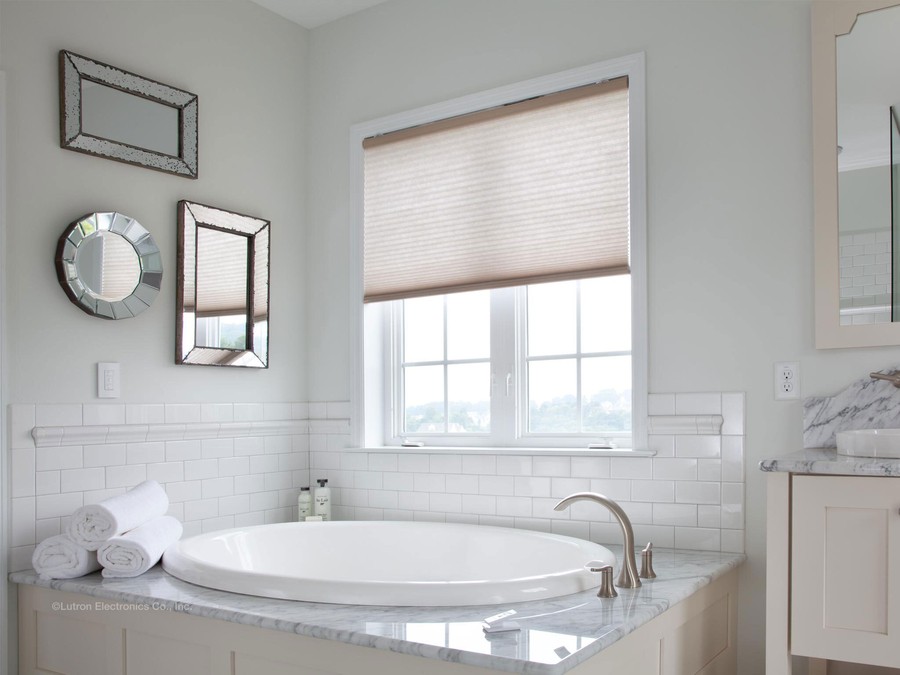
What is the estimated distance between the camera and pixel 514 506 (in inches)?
126

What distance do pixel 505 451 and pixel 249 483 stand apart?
1091mm

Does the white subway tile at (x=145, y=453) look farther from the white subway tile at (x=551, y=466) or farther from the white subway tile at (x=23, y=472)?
the white subway tile at (x=551, y=466)

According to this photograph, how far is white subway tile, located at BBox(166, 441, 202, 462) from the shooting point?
→ 10.3 ft

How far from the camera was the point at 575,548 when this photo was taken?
2688mm

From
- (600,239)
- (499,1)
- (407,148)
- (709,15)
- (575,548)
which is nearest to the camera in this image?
(575,548)

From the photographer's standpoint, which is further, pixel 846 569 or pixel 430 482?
pixel 430 482

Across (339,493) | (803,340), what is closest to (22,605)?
(339,493)

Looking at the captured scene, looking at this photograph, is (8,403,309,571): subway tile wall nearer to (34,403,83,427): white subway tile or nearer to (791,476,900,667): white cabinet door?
(34,403,83,427): white subway tile

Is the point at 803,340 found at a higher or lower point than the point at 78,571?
higher

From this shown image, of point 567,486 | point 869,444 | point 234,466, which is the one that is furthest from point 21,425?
point 869,444

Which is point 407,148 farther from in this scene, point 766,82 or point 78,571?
point 78,571

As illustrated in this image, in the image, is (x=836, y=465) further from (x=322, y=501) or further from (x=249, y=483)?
(x=249, y=483)

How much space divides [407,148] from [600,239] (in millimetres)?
995

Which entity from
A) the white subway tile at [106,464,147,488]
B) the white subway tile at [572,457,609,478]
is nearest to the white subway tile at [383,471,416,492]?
the white subway tile at [572,457,609,478]
